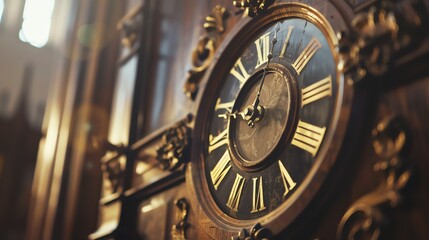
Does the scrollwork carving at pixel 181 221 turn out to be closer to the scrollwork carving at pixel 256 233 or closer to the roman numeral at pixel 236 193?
the roman numeral at pixel 236 193

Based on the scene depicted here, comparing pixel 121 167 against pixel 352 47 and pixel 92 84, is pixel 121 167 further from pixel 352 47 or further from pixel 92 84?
pixel 352 47

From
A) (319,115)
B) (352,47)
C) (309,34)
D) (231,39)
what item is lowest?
(319,115)

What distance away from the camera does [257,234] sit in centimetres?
161

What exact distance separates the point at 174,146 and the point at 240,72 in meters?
0.43

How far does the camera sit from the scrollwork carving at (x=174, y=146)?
7.22 ft

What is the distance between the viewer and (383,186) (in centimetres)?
133

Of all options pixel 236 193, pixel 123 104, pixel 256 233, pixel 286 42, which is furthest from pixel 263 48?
pixel 123 104

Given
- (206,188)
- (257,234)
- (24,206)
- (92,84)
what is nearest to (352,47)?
(257,234)

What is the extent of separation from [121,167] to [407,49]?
1713 mm

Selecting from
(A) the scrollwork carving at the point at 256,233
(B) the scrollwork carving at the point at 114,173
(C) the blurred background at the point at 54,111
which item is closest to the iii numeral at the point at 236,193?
(A) the scrollwork carving at the point at 256,233

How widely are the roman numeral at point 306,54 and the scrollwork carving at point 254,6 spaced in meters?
0.27

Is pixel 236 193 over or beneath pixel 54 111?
beneath

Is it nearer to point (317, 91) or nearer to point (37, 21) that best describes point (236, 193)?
point (317, 91)

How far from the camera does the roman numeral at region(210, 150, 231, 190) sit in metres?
1.92
